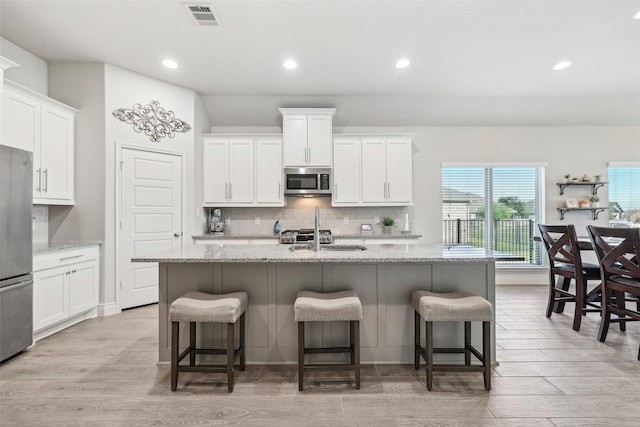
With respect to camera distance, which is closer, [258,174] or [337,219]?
[258,174]

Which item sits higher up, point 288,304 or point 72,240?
point 72,240

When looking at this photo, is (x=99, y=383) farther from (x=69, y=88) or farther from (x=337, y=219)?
(x=337, y=219)

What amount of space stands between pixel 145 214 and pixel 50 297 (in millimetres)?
1384

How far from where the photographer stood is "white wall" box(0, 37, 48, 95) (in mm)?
3555

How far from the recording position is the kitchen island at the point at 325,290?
→ 264 centimetres

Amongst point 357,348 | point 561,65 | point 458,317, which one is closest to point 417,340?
point 458,317

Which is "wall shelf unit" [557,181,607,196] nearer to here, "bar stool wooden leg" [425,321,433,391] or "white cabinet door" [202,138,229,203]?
"bar stool wooden leg" [425,321,433,391]

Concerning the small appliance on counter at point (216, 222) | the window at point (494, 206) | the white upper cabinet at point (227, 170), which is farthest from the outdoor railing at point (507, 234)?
the small appliance on counter at point (216, 222)

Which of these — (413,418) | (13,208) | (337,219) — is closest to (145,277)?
(13,208)

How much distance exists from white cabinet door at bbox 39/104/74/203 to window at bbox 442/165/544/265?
5.20 meters

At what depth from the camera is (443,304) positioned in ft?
7.34

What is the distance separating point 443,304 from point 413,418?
2.29 ft

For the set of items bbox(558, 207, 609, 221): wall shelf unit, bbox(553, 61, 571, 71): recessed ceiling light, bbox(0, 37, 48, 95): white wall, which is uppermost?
bbox(553, 61, 571, 71): recessed ceiling light

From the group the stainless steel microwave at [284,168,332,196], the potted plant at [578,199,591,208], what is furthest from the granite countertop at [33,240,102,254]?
the potted plant at [578,199,591,208]
